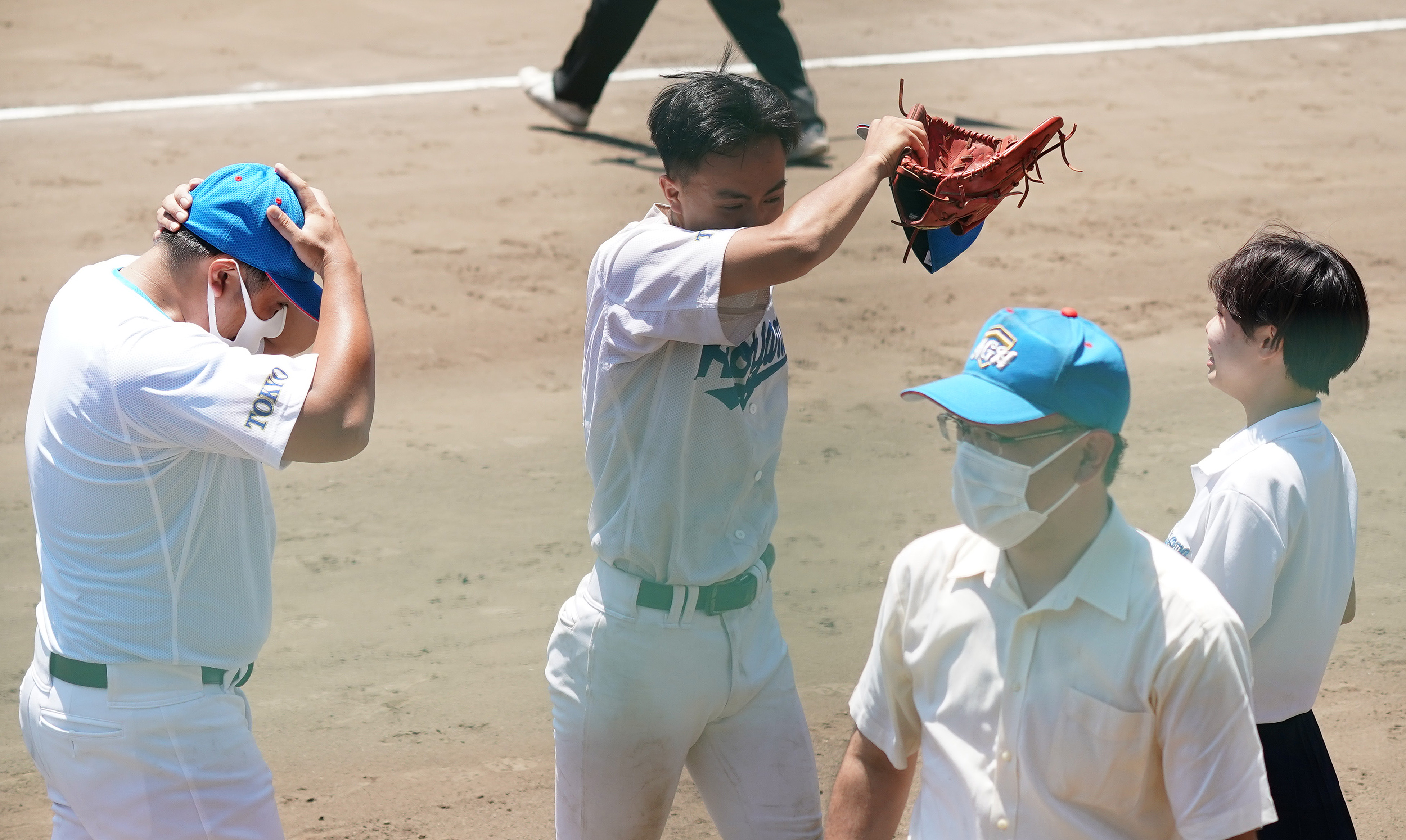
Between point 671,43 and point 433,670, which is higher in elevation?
point 671,43

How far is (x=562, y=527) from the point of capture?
5.49 m

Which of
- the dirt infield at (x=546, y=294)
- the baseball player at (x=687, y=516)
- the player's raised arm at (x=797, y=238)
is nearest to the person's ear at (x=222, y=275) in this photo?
the baseball player at (x=687, y=516)

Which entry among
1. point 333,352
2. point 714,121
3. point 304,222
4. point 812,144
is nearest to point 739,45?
point 812,144

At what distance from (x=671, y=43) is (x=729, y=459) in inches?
343

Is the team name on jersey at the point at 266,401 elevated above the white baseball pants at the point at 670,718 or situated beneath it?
elevated above

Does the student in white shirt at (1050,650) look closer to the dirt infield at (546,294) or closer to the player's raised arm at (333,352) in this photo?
the player's raised arm at (333,352)

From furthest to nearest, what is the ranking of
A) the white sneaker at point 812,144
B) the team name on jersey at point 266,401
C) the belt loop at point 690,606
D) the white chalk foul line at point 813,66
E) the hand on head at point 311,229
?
the white chalk foul line at point 813,66, the white sneaker at point 812,144, the belt loop at point 690,606, the hand on head at point 311,229, the team name on jersey at point 266,401

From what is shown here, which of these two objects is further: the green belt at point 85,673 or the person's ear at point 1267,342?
the person's ear at point 1267,342

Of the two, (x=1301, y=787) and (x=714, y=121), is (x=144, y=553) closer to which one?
(x=714, y=121)

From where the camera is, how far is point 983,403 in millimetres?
2115

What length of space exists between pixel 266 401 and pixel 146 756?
0.67 metres

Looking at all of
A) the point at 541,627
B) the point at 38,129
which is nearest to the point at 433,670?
the point at 541,627

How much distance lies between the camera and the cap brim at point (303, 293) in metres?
2.61

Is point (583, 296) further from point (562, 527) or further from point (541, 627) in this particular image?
point (541, 627)
